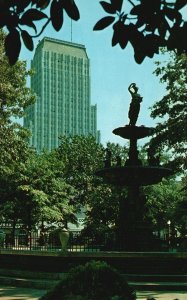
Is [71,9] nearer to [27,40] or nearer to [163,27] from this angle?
[27,40]

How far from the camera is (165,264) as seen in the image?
55.1ft

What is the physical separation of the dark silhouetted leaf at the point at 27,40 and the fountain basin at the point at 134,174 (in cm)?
1419

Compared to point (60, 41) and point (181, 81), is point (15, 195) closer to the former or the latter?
point (181, 81)

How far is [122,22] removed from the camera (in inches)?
159

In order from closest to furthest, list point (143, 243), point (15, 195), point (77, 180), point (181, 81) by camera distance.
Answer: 1. point (143, 243)
2. point (181, 81)
3. point (15, 195)
4. point (77, 180)

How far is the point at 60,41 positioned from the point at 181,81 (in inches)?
6742

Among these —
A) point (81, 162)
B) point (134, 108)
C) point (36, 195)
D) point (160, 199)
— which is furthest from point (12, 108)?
point (81, 162)

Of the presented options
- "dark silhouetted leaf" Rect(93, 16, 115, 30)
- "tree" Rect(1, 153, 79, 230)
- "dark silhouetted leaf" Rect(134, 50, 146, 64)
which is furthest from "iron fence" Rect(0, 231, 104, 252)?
"dark silhouetted leaf" Rect(93, 16, 115, 30)

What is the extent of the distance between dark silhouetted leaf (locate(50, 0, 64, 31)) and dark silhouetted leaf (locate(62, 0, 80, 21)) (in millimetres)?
40

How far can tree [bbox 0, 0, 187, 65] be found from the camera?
151 inches

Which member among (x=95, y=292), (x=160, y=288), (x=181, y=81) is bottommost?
(x=160, y=288)

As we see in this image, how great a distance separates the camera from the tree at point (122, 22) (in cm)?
385

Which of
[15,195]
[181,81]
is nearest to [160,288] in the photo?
[181,81]

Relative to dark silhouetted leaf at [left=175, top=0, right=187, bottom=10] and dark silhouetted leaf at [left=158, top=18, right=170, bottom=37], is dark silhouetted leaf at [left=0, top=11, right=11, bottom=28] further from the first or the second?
dark silhouetted leaf at [left=175, top=0, right=187, bottom=10]
